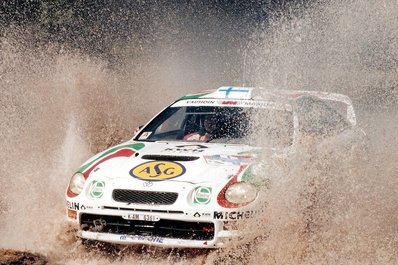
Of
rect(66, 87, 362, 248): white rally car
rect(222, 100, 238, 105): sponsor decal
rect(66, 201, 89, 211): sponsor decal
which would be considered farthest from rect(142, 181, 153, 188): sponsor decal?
rect(222, 100, 238, 105): sponsor decal

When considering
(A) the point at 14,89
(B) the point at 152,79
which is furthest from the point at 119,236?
(B) the point at 152,79

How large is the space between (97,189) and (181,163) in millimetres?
721

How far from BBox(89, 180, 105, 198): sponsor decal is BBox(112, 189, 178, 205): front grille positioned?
0.12 metres

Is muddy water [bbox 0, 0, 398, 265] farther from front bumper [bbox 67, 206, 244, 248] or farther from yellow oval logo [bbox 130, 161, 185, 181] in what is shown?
yellow oval logo [bbox 130, 161, 185, 181]

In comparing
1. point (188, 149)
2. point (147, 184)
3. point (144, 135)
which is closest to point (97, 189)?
point (147, 184)

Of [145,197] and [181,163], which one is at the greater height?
[181,163]

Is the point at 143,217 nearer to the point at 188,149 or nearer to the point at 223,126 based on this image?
the point at 188,149

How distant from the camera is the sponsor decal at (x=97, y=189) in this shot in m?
5.93

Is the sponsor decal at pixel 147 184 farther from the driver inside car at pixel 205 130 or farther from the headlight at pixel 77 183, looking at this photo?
the driver inside car at pixel 205 130

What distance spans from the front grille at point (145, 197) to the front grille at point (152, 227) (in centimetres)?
15

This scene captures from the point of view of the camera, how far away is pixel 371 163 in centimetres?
721

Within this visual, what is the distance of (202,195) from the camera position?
18.6ft

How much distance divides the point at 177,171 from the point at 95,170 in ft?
2.44

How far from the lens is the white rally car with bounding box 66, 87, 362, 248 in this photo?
561 centimetres
